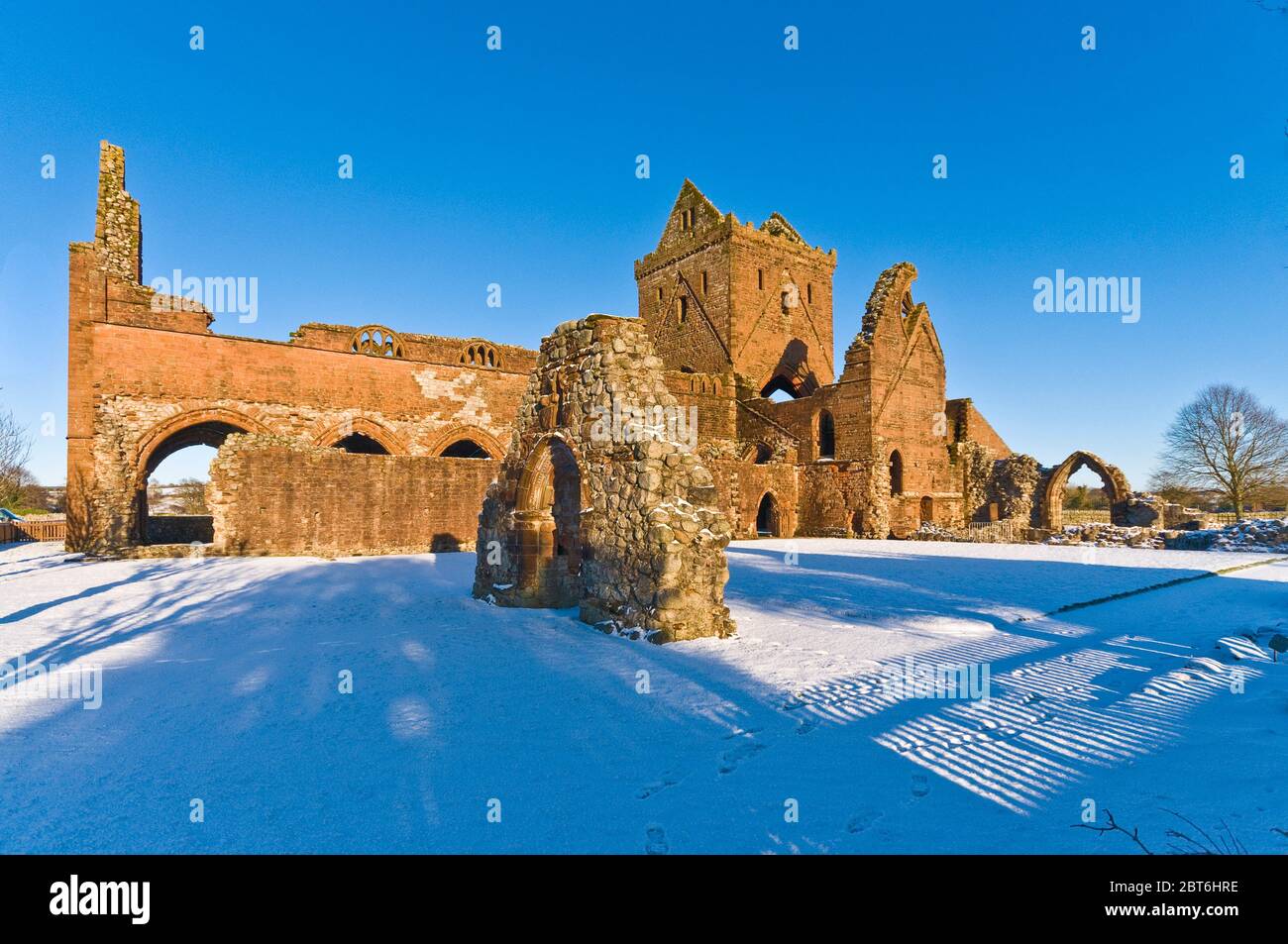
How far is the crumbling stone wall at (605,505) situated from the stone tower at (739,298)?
2466 centimetres

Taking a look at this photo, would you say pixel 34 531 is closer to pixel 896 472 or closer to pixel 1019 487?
pixel 896 472

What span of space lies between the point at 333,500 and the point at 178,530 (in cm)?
1184

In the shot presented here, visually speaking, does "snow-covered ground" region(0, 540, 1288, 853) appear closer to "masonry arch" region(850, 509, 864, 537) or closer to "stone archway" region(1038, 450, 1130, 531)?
"masonry arch" region(850, 509, 864, 537)

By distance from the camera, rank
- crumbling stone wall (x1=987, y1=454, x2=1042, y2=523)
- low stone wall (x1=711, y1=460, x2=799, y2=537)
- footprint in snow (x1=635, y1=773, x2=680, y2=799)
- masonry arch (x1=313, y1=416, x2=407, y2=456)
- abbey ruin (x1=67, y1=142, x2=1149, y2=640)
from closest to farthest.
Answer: footprint in snow (x1=635, y1=773, x2=680, y2=799), abbey ruin (x1=67, y1=142, x2=1149, y2=640), masonry arch (x1=313, y1=416, x2=407, y2=456), low stone wall (x1=711, y1=460, x2=799, y2=537), crumbling stone wall (x1=987, y1=454, x2=1042, y2=523)

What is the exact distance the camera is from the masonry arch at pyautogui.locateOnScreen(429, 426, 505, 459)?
2341 cm

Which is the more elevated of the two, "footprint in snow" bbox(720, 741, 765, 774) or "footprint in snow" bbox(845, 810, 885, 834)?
"footprint in snow" bbox(845, 810, 885, 834)

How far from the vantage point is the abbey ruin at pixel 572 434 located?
7.40m

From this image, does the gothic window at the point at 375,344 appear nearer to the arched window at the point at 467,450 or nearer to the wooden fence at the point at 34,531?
the arched window at the point at 467,450

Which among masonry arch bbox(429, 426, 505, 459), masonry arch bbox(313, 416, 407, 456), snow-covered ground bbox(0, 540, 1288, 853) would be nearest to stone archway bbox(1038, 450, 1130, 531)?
snow-covered ground bbox(0, 540, 1288, 853)

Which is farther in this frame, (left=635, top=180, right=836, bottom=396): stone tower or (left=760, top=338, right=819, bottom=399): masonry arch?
(left=760, top=338, right=819, bottom=399): masonry arch

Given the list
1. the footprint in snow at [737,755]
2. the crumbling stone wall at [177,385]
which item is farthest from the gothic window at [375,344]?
the footprint in snow at [737,755]

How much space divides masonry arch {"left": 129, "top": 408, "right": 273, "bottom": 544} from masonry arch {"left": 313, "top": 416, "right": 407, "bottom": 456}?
1920mm

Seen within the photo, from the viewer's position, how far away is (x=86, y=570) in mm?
12430
